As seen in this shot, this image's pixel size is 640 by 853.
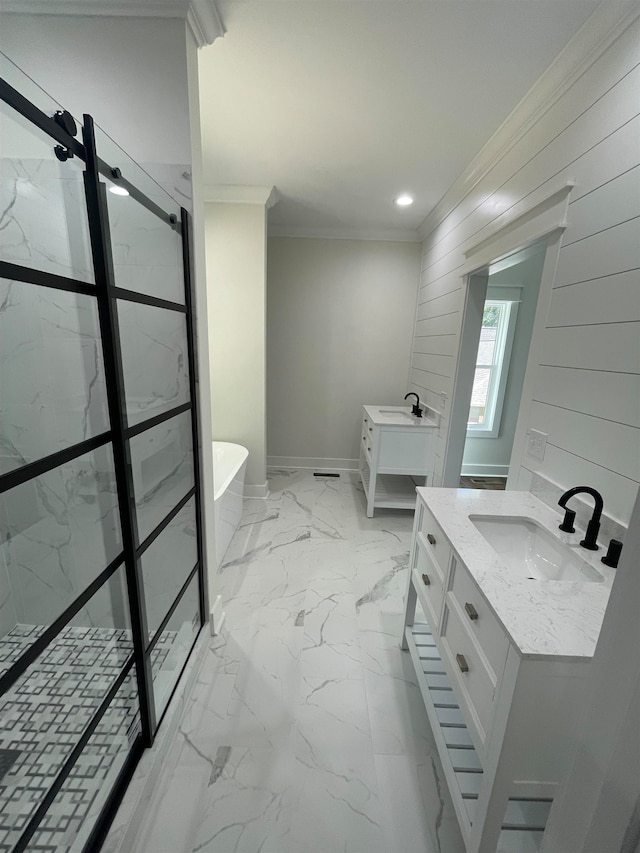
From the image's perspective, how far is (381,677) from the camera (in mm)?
1547

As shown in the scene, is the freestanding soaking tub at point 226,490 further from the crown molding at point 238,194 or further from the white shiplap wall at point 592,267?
the crown molding at point 238,194

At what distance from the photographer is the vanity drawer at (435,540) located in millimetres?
1163

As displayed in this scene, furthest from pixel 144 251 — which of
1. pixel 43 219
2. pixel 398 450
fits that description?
pixel 398 450

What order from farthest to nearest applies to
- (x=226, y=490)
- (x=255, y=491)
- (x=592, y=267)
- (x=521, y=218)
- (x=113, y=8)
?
(x=255, y=491) → (x=226, y=490) → (x=521, y=218) → (x=592, y=267) → (x=113, y=8)

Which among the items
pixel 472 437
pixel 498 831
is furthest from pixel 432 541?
pixel 472 437

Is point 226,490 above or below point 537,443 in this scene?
below

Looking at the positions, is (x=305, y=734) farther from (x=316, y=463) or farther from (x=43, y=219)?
(x=316, y=463)

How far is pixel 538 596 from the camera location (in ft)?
2.81

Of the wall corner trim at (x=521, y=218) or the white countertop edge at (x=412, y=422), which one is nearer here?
the wall corner trim at (x=521, y=218)

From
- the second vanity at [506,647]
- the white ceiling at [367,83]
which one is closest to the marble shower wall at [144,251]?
the white ceiling at [367,83]

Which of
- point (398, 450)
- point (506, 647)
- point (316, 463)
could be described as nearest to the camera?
point (506, 647)

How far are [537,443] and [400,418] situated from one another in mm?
1618

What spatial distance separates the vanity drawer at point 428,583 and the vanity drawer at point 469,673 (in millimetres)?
75

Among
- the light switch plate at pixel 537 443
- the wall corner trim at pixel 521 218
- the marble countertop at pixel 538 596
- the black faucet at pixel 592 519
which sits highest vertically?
the wall corner trim at pixel 521 218
